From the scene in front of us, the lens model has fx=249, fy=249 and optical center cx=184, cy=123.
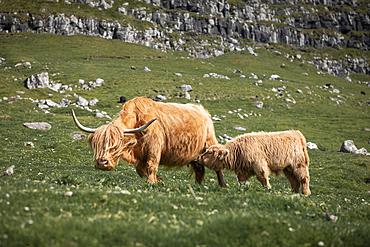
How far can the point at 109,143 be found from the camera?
779cm

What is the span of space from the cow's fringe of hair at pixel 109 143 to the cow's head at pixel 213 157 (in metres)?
4.05

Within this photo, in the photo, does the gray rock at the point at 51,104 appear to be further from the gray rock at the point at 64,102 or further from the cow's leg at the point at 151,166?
the cow's leg at the point at 151,166

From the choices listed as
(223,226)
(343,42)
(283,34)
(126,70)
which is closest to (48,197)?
(223,226)

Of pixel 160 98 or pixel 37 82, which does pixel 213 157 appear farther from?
pixel 37 82

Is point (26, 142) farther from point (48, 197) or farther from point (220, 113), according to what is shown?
point (220, 113)

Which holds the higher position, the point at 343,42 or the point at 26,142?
the point at 343,42

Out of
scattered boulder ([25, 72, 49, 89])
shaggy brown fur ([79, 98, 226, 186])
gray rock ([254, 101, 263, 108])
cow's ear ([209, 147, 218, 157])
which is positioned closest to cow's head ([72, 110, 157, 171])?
shaggy brown fur ([79, 98, 226, 186])

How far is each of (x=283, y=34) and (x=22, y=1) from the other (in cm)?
17549

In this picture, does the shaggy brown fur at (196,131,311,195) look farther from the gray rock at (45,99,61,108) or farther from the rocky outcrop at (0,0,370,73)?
the rocky outcrop at (0,0,370,73)

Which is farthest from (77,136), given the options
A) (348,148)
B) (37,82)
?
(37,82)

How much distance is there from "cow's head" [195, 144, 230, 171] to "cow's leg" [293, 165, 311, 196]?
11.1ft

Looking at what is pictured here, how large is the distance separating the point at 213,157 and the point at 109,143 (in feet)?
16.9

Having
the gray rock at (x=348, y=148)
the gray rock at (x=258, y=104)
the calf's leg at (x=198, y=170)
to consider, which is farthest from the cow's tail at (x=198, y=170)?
the gray rock at (x=258, y=104)

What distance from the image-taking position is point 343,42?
653 feet
